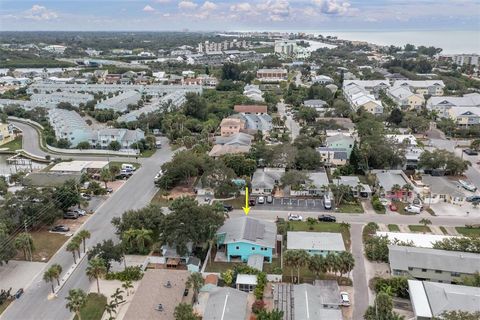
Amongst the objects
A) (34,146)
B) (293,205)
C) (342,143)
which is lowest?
(34,146)

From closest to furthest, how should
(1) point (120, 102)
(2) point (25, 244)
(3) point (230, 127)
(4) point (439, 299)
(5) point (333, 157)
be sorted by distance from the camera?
(4) point (439, 299), (2) point (25, 244), (5) point (333, 157), (3) point (230, 127), (1) point (120, 102)

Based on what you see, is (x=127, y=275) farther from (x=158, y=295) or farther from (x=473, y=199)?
(x=473, y=199)

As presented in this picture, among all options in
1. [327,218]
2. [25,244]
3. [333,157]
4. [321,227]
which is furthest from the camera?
[333,157]

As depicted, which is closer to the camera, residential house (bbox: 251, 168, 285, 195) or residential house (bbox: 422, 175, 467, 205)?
residential house (bbox: 422, 175, 467, 205)

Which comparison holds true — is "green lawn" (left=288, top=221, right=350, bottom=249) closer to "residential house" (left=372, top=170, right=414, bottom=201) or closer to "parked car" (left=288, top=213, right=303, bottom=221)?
"parked car" (left=288, top=213, right=303, bottom=221)

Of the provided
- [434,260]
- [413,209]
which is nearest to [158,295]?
[434,260]

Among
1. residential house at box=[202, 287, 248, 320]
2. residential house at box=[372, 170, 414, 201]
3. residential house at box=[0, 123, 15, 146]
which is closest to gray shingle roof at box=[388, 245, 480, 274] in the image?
residential house at box=[202, 287, 248, 320]

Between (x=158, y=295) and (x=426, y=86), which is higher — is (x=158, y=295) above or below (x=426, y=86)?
below
